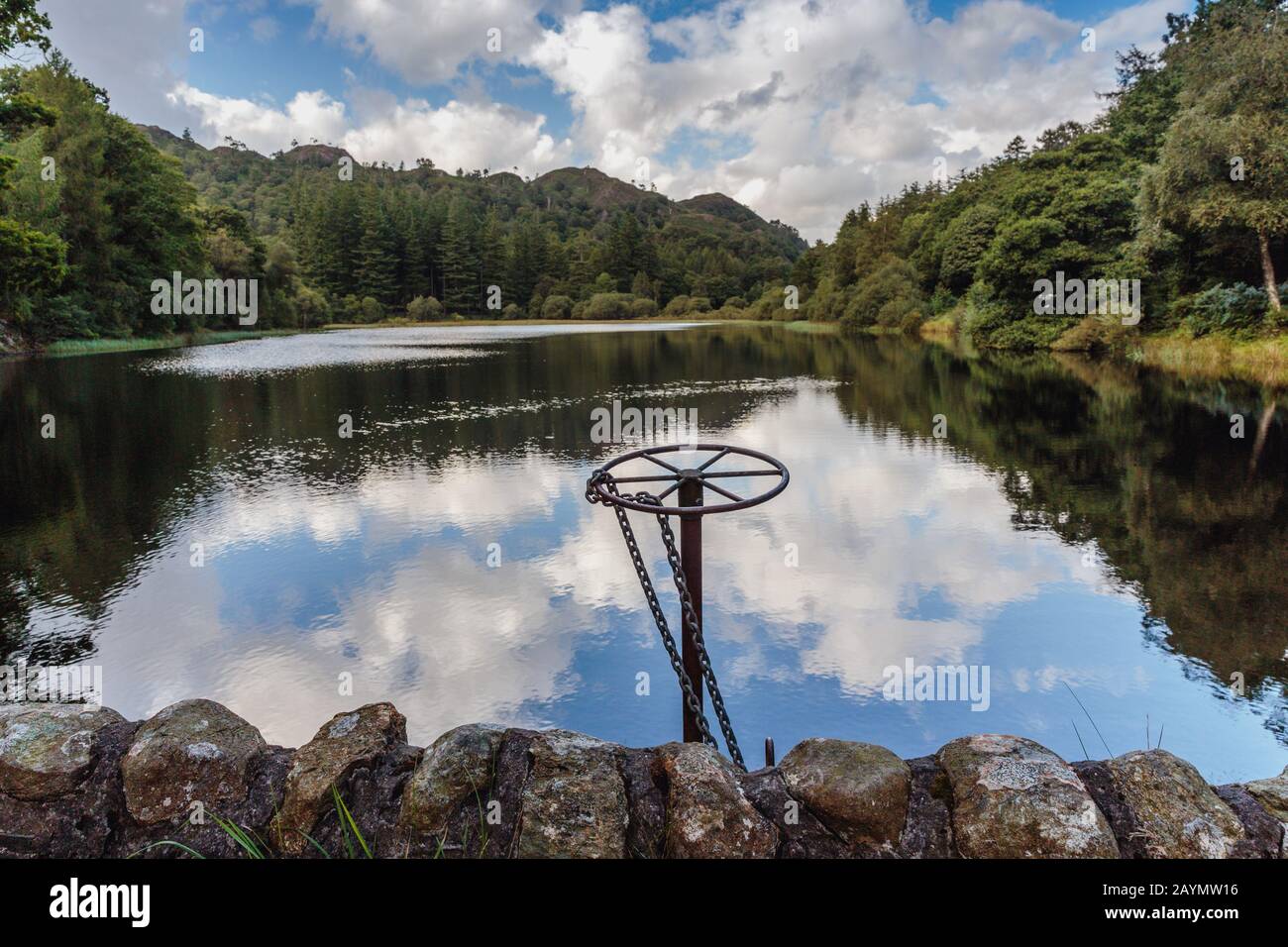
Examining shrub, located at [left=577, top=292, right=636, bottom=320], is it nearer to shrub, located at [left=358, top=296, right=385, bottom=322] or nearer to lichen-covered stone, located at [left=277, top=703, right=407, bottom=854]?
shrub, located at [left=358, top=296, right=385, bottom=322]

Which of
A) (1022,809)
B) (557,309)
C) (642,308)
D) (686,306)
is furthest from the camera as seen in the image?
(686,306)

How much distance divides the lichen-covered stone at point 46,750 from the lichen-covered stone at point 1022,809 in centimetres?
321

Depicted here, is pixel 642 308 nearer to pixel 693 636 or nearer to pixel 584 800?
pixel 693 636

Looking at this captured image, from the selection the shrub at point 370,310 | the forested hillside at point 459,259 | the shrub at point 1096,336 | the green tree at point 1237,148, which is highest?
the forested hillside at point 459,259

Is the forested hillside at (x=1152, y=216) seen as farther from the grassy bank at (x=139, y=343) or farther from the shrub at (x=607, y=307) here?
the grassy bank at (x=139, y=343)

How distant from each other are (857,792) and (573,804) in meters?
0.98

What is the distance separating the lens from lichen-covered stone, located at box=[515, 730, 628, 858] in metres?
2.58

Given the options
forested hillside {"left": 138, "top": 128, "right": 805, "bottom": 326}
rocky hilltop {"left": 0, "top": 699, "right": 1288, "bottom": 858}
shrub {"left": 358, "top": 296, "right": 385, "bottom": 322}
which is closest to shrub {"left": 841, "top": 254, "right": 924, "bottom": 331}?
forested hillside {"left": 138, "top": 128, "right": 805, "bottom": 326}

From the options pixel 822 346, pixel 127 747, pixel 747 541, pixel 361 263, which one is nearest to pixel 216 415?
pixel 747 541

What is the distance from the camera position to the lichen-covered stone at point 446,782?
2.71m

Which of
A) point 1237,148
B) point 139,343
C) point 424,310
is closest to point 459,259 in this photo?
point 424,310

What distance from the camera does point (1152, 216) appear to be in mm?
27281

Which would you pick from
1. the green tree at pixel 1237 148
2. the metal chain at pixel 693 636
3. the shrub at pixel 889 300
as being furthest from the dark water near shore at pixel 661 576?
the shrub at pixel 889 300

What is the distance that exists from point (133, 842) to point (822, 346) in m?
42.4
